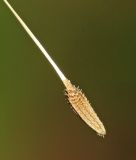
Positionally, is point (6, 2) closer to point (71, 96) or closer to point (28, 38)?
point (28, 38)

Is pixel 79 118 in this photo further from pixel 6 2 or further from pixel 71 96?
pixel 6 2

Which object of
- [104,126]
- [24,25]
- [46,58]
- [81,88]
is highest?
[24,25]

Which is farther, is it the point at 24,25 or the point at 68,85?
the point at 24,25

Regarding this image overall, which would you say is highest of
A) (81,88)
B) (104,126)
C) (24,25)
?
(24,25)

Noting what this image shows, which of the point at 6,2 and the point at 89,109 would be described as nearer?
the point at 89,109

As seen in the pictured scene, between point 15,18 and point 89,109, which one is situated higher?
point 15,18

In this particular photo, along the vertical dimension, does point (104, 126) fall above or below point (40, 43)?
below

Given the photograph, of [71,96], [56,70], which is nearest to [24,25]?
[56,70]

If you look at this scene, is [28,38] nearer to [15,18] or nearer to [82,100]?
[15,18]

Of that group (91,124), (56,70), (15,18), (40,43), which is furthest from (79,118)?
(15,18)
